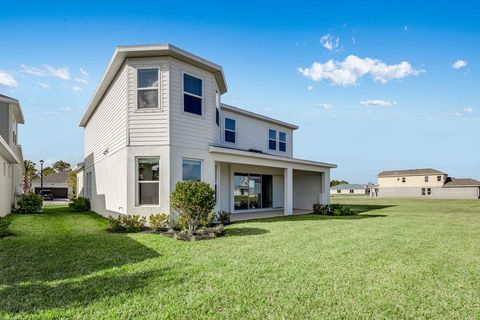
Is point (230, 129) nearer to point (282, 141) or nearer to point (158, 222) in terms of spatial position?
point (282, 141)

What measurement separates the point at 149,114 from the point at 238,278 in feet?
24.2

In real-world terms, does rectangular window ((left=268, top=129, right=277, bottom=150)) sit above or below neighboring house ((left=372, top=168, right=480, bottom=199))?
above

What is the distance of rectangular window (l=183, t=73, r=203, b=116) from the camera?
10742 millimetres

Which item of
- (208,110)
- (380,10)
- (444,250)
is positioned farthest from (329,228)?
(380,10)

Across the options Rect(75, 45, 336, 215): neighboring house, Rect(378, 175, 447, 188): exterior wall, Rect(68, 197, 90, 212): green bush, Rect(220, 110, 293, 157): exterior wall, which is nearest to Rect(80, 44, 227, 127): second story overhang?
Rect(75, 45, 336, 215): neighboring house

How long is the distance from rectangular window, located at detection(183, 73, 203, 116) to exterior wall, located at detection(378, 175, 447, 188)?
51.4 meters

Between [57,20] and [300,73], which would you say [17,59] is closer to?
[57,20]

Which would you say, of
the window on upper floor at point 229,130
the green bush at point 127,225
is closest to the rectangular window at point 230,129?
the window on upper floor at point 229,130

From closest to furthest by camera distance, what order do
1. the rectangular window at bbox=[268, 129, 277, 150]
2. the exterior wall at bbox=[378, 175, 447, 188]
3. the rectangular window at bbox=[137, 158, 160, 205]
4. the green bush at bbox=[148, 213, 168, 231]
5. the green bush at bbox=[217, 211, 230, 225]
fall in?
the green bush at bbox=[148, 213, 168, 231]
the rectangular window at bbox=[137, 158, 160, 205]
the green bush at bbox=[217, 211, 230, 225]
the rectangular window at bbox=[268, 129, 277, 150]
the exterior wall at bbox=[378, 175, 447, 188]

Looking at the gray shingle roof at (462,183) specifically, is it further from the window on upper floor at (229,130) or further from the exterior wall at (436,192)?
the window on upper floor at (229,130)

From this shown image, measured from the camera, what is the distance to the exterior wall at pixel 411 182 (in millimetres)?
48688

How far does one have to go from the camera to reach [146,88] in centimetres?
1034

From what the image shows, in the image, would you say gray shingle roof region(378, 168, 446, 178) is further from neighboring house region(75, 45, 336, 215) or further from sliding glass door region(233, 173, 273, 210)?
neighboring house region(75, 45, 336, 215)

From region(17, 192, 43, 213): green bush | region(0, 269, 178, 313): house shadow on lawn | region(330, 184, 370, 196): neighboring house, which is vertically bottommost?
region(330, 184, 370, 196): neighboring house
